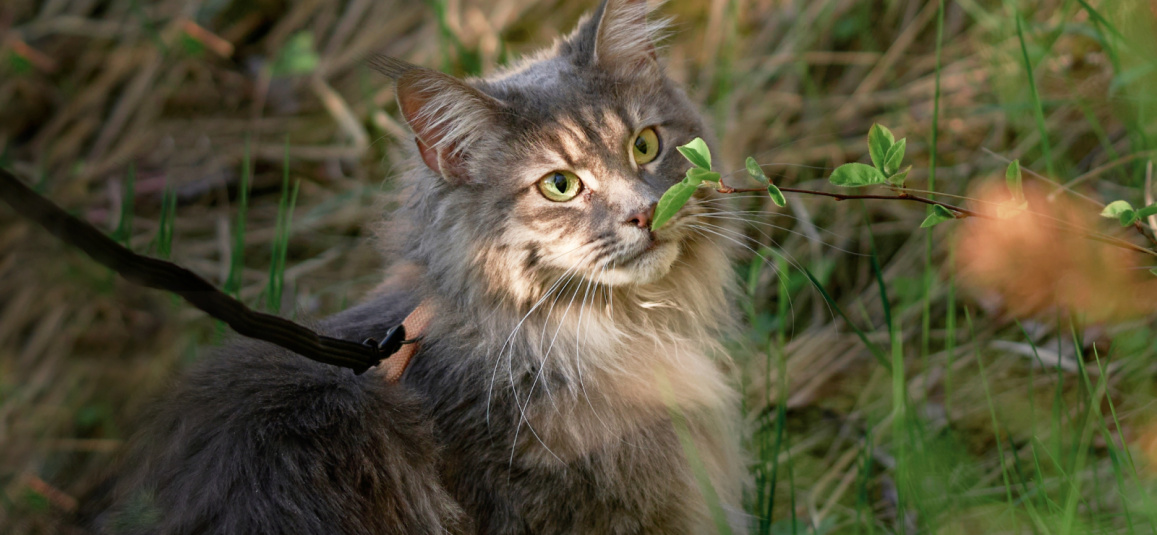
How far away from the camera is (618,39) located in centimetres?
197

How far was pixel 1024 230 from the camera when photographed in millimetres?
1996

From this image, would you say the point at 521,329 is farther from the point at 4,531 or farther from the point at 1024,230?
the point at 1024,230

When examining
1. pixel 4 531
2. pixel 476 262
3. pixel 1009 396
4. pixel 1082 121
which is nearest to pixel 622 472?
pixel 476 262

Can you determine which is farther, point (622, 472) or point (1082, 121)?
point (1082, 121)

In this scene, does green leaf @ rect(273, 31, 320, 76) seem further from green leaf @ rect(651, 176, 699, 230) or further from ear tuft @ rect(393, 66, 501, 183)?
green leaf @ rect(651, 176, 699, 230)

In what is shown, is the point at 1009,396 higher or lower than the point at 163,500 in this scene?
higher

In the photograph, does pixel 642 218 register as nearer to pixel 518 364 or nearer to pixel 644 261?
pixel 644 261

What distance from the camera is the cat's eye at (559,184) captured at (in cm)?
177

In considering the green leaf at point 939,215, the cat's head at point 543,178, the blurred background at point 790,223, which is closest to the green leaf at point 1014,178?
the green leaf at point 939,215

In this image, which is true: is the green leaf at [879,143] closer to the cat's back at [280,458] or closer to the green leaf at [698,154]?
the green leaf at [698,154]

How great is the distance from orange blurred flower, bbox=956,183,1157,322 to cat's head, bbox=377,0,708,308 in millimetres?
726


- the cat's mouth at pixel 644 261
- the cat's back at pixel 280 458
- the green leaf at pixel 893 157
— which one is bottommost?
the cat's back at pixel 280 458

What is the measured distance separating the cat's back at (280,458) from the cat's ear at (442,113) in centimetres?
51

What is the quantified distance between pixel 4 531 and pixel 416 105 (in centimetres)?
106
